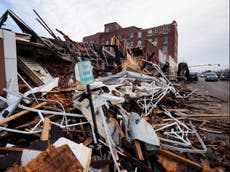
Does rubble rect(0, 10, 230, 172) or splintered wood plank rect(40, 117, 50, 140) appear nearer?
rubble rect(0, 10, 230, 172)

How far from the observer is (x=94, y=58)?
29.5 feet

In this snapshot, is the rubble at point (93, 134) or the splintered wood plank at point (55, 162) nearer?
the splintered wood plank at point (55, 162)

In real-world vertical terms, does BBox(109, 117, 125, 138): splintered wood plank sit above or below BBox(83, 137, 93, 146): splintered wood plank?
above

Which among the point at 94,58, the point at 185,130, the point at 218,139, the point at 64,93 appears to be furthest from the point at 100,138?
the point at 94,58

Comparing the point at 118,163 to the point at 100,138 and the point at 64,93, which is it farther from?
the point at 64,93

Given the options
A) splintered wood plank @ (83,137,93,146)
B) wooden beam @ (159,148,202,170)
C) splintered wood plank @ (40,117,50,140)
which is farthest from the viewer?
wooden beam @ (159,148,202,170)

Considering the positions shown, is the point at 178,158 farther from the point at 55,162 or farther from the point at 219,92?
the point at 219,92

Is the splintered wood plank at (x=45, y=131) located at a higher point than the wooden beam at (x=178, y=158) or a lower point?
higher

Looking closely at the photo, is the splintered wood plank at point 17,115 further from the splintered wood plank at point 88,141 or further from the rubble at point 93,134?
the splintered wood plank at point 88,141

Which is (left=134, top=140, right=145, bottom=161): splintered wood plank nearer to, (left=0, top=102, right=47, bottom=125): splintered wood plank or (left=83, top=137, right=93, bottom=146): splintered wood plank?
(left=83, top=137, right=93, bottom=146): splintered wood plank

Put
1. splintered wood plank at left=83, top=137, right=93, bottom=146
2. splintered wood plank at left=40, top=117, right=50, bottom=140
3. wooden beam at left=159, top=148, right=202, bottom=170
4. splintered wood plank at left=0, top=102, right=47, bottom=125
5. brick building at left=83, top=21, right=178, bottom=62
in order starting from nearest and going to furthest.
Answer: splintered wood plank at left=40, top=117, right=50, bottom=140 → splintered wood plank at left=0, top=102, right=47, bottom=125 → splintered wood plank at left=83, top=137, right=93, bottom=146 → wooden beam at left=159, top=148, right=202, bottom=170 → brick building at left=83, top=21, right=178, bottom=62

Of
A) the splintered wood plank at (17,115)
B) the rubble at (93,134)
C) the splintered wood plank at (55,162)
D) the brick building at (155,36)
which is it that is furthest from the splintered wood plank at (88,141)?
the brick building at (155,36)

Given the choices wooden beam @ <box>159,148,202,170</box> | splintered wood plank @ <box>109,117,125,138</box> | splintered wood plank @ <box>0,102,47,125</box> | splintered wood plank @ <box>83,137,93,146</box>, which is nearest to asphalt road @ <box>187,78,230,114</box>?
wooden beam @ <box>159,148,202,170</box>

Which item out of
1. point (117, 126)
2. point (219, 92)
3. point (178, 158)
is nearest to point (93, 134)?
point (117, 126)
